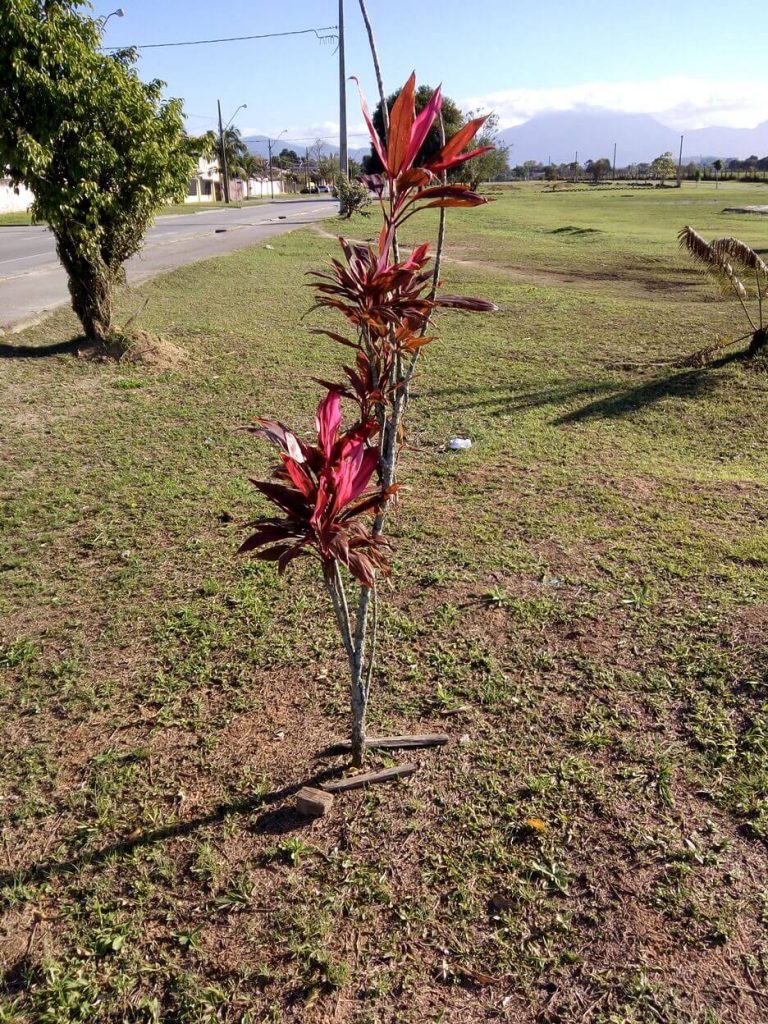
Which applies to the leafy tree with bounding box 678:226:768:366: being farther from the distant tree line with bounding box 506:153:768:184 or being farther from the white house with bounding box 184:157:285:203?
the distant tree line with bounding box 506:153:768:184

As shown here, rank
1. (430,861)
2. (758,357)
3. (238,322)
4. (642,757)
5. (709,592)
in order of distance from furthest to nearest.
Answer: (238,322) → (758,357) → (709,592) → (642,757) → (430,861)

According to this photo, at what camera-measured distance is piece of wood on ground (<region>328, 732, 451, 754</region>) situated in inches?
116

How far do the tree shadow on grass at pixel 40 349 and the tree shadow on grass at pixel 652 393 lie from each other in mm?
5720

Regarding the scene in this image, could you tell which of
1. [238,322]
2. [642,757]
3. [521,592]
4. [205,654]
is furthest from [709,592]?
[238,322]

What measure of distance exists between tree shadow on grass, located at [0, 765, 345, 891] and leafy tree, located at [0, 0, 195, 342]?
7083 millimetres

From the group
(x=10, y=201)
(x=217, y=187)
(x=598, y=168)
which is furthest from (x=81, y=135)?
(x=598, y=168)

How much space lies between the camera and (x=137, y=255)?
66.1 ft

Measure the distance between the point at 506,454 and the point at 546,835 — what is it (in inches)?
152

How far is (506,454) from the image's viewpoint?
20.0 feet

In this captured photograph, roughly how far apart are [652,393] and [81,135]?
249 inches

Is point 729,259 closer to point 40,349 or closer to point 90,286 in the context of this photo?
point 90,286

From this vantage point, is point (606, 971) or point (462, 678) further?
point (462, 678)

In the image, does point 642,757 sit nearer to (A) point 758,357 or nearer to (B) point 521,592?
(B) point 521,592

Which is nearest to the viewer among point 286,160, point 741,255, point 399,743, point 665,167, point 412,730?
point 399,743
